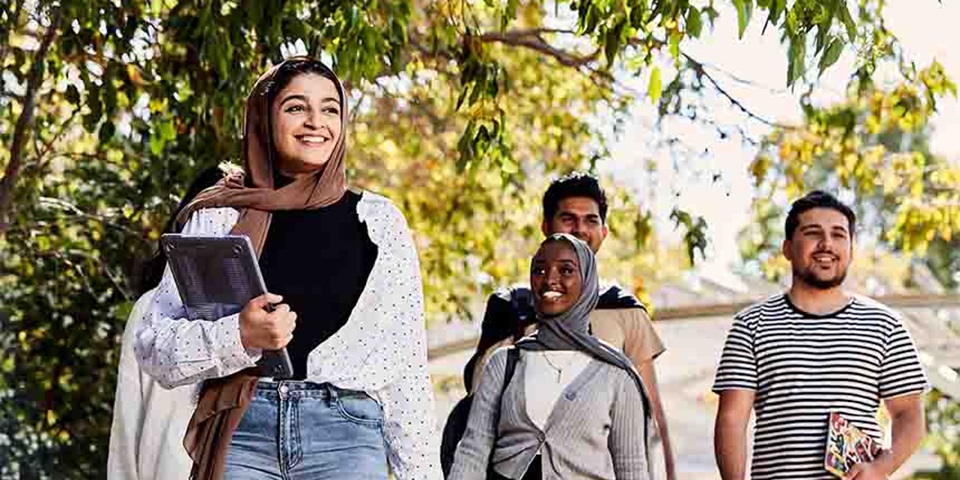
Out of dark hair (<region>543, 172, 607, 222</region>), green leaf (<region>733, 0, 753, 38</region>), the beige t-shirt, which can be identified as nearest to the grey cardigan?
the beige t-shirt

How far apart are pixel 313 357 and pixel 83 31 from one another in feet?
14.9

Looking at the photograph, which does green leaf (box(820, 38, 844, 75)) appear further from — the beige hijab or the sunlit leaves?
the sunlit leaves

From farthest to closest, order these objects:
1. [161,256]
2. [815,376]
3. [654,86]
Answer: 1. [654,86]
2. [815,376]
3. [161,256]

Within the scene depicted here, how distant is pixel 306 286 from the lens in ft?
15.8

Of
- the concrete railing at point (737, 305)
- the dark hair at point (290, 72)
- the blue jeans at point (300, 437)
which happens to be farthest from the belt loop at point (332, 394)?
the concrete railing at point (737, 305)

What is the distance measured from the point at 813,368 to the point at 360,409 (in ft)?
9.83

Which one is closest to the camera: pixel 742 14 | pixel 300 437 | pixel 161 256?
pixel 300 437

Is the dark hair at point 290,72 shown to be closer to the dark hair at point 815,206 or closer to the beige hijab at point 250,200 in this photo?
the beige hijab at point 250,200

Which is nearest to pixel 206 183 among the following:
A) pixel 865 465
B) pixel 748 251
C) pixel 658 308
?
pixel 865 465

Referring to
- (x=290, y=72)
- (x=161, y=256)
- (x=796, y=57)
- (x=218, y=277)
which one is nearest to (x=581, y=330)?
(x=796, y=57)

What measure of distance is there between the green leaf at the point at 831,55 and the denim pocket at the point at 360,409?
2229 millimetres

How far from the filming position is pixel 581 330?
23.2 feet

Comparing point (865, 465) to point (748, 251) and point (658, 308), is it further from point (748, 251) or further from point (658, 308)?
point (748, 251)

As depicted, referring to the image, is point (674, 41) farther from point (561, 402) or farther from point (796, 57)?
point (561, 402)
